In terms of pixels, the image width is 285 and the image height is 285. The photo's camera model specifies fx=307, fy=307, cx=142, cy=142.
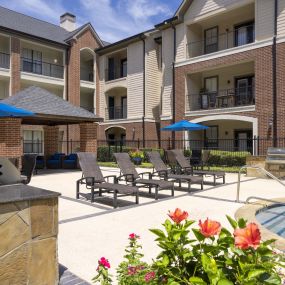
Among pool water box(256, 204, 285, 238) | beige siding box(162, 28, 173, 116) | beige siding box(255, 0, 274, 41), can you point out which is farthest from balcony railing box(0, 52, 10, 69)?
pool water box(256, 204, 285, 238)

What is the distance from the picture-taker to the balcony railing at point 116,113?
30319 mm

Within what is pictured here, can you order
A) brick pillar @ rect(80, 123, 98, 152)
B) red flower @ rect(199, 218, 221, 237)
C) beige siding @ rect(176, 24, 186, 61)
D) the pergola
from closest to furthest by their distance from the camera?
red flower @ rect(199, 218, 221, 237) → the pergola → brick pillar @ rect(80, 123, 98, 152) → beige siding @ rect(176, 24, 186, 61)

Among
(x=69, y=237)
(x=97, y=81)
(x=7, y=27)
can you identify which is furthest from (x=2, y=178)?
→ (x=97, y=81)

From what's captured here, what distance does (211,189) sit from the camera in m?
10.6

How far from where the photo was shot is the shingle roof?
48.5 feet

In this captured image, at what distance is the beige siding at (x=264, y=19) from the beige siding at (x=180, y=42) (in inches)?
225

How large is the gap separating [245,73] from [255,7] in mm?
4544

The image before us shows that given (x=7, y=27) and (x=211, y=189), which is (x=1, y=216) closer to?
(x=211, y=189)

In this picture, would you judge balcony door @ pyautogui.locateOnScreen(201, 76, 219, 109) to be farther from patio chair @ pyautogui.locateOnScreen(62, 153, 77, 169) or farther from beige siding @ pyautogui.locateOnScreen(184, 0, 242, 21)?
patio chair @ pyautogui.locateOnScreen(62, 153, 77, 169)

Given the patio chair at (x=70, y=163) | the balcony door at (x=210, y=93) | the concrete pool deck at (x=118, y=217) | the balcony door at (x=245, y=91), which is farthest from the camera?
the balcony door at (x=210, y=93)

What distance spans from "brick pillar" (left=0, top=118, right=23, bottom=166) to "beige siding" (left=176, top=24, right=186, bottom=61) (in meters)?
14.1

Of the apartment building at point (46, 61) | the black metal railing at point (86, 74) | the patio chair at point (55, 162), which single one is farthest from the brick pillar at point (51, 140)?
the black metal railing at point (86, 74)

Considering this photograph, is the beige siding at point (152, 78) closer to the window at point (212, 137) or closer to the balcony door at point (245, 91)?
the window at point (212, 137)

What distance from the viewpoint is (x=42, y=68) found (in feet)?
95.1
